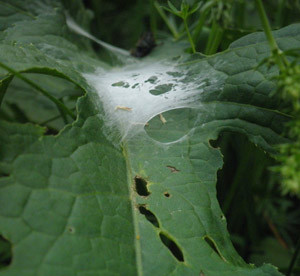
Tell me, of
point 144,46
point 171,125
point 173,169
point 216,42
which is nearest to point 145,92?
point 171,125

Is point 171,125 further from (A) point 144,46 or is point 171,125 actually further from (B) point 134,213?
(A) point 144,46

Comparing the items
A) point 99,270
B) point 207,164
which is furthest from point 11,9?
point 99,270

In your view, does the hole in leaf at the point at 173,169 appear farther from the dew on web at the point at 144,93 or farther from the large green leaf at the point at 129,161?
the dew on web at the point at 144,93

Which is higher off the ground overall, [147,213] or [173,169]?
[173,169]

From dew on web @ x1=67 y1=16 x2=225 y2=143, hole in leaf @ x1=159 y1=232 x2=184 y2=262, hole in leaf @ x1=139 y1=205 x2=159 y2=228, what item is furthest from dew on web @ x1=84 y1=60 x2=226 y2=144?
hole in leaf @ x1=159 y1=232 x2=184 y2=262

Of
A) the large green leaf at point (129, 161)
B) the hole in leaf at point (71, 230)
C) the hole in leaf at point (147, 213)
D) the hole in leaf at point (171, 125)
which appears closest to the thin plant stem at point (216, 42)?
the large green leaf at point (129, 161)

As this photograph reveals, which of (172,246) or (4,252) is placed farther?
(4,252)

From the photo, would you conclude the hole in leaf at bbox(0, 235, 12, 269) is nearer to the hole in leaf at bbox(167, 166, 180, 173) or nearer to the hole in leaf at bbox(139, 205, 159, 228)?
the hole in leaf at bbox(139, 205, 159, 228)
